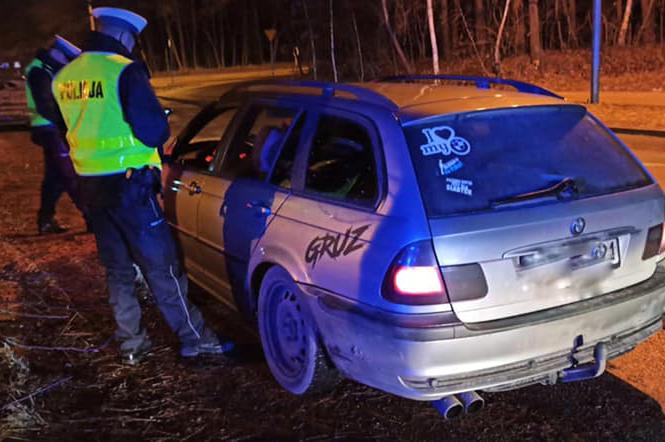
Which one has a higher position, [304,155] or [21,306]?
[304,155]

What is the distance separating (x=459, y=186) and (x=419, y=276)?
455 mm

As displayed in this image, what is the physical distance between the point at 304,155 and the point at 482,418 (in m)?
1.57

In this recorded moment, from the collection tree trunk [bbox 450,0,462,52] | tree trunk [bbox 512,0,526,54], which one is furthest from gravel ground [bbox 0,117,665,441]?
tree trunk [bbox 450,0,462,52]

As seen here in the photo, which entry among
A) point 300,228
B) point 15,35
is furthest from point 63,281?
point 15,35

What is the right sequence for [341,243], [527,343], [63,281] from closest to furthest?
[527,343]
[341,243]
[63,281]

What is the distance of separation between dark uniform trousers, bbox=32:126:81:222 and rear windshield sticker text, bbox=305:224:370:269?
4504 millimetres

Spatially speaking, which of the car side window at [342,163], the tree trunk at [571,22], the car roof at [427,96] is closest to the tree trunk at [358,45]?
the tree trunk at [571,22]

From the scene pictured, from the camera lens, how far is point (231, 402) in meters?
3.72

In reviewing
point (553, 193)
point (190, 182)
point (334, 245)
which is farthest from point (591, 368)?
point (190, 182)

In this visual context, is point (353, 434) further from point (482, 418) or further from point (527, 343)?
point (527, 343)

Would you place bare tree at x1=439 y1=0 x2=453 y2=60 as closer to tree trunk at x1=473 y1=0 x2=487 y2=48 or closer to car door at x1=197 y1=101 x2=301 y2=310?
tree trunk at x1=473 y1=0 x2=487 y2=48

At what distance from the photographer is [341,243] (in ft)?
10.4

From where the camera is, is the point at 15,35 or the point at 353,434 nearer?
the point at 353,434

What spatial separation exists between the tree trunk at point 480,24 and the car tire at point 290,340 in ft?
85.0
